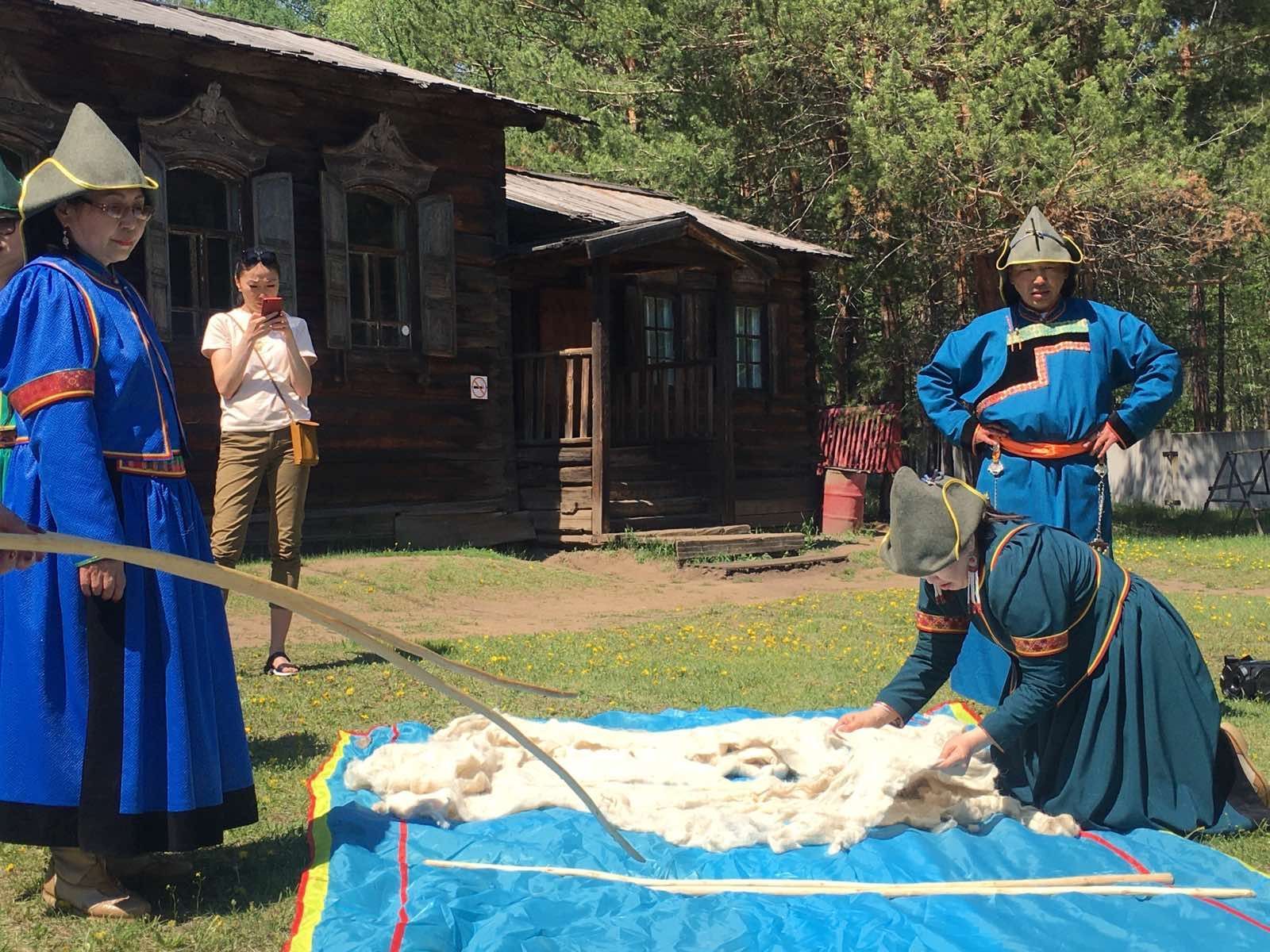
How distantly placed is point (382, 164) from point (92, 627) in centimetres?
893

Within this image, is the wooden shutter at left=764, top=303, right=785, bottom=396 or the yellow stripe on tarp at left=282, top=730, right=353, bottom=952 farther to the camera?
the wooden shutter at left=764, top=303, right=785, bottom=396

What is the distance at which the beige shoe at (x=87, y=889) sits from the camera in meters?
3.24

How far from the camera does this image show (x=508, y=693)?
6.04 m

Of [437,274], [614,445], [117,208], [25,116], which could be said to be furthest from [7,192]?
[614,445]

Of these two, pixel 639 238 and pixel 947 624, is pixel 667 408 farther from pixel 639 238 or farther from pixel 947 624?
pixel 947 624

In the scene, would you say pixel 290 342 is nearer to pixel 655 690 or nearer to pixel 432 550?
pixel 655 690

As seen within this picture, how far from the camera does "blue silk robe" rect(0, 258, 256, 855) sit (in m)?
3.12

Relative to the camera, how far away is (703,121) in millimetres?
17359

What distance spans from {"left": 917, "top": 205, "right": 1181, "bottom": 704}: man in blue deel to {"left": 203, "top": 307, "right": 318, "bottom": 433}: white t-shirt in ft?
10.2

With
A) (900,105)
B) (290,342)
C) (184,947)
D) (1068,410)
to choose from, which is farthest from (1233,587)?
(184,947)

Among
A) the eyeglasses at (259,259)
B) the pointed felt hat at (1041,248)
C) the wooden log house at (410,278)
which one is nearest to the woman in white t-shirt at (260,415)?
the eyeglasses at (259,259)

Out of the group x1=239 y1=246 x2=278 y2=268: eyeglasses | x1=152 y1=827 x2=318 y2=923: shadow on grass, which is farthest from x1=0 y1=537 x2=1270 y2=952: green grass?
x1=239 y1=246 x2=278 y2=268: eyeglasses

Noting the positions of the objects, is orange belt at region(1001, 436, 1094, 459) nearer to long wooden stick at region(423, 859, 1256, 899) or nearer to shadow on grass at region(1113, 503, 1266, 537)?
long wooden stick at region(423, 859, 1256, 899)

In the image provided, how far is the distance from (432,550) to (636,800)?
7.83 meters
